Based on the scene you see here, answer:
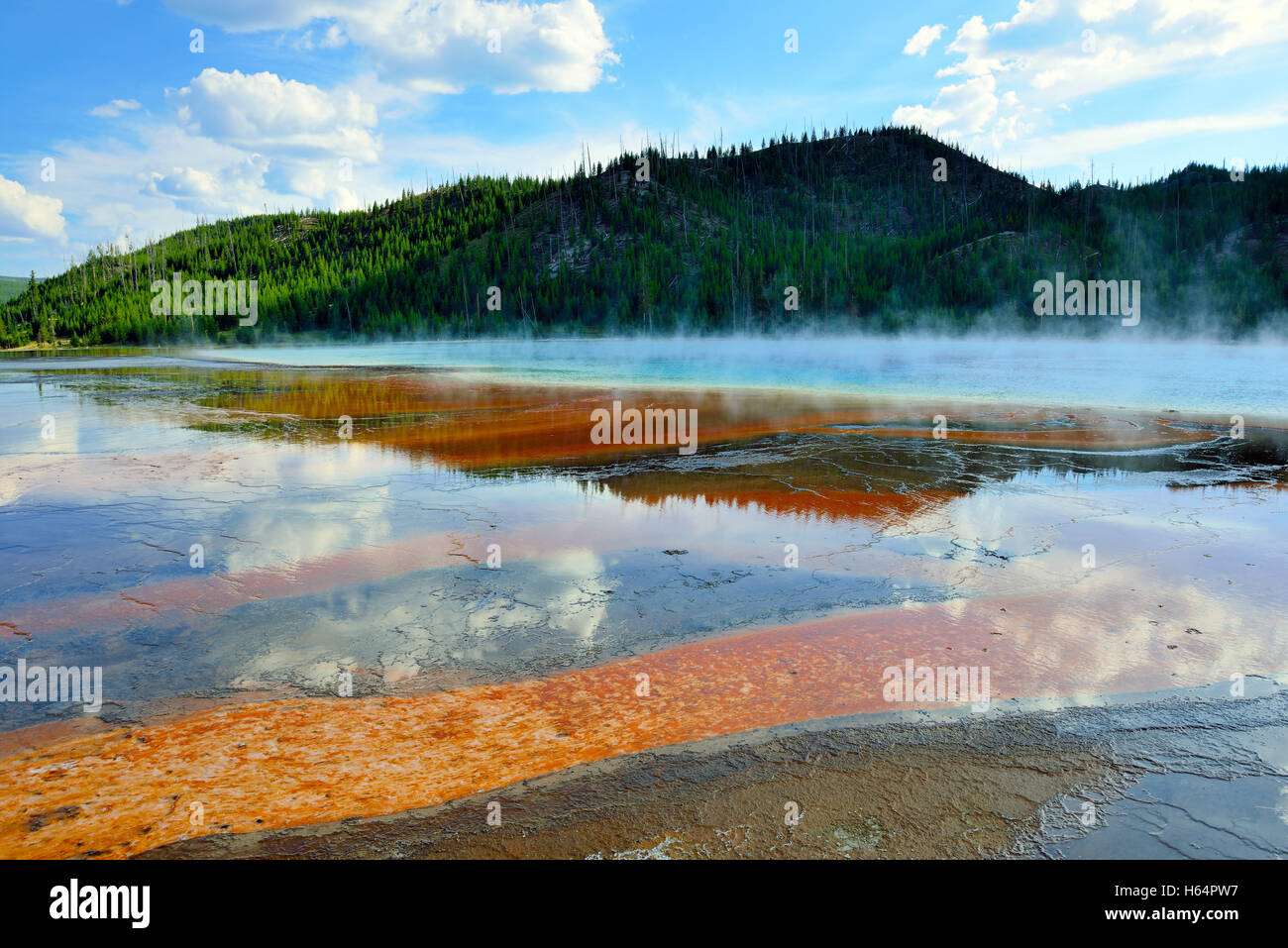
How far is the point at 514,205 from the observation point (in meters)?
134

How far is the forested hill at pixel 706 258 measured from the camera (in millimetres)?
83500

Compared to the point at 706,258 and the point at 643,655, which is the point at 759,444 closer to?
the point at 643,655

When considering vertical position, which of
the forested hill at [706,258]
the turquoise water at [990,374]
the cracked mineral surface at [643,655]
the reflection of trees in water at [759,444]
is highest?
the forested hill at [706,258]

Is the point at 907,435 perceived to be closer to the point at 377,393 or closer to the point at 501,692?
the point at 501,692

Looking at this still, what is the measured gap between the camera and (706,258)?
104m

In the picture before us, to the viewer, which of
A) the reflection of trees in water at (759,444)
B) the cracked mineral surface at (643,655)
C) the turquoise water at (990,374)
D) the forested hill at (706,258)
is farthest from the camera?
the forested hill at (706,258)

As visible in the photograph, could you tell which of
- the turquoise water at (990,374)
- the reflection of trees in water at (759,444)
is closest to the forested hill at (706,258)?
the turquoise water at (990,374)

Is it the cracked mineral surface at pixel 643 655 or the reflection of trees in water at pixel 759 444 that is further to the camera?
the reflection of trees in water at pixel 759 444

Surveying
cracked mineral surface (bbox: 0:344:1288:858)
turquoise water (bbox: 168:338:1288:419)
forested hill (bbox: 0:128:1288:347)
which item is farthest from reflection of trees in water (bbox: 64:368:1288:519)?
forested hill (bbox: 0:128:1288:347)

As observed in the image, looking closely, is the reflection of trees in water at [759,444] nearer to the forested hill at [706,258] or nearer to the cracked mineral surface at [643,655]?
the cracked mineral surface at [643,655]

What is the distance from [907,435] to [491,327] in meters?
81.1

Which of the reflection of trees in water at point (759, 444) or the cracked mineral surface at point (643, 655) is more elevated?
the reflection of trees in water at point (759, 444)

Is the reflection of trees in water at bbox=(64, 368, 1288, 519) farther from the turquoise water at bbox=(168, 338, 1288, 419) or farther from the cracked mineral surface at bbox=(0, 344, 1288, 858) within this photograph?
the turquoise water at bbox=(168, 338, 1288, 419)

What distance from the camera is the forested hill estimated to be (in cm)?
8350
